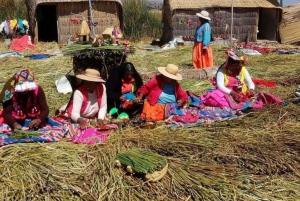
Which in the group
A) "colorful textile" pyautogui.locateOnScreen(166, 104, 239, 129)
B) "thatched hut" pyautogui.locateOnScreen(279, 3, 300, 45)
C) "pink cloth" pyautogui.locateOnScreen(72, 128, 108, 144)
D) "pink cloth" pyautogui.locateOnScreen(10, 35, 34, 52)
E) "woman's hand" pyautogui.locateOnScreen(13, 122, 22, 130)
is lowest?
"pink cloth" pyautogui.locateOnScreen(72, 128, 108, 144)

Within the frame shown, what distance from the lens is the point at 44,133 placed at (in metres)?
3.98

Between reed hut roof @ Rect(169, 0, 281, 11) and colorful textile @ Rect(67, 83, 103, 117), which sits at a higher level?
reed hut roof @ Rect(169, 0, 281, 11)

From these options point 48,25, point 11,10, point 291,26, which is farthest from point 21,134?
point 11,10

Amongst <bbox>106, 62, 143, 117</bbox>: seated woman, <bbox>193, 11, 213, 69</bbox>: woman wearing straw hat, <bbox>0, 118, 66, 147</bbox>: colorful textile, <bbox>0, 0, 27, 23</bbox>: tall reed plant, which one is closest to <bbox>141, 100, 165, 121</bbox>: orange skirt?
<bbox>106, 62, 143, 117</bbox>: seated woman

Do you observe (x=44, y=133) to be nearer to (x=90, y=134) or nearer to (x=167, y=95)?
(x=90, y=134)

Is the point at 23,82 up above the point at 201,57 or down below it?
above

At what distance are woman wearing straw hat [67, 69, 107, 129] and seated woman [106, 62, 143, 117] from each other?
0.38 m

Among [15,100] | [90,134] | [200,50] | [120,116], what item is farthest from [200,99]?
[200,50]

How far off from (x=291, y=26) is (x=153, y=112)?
12146 mm

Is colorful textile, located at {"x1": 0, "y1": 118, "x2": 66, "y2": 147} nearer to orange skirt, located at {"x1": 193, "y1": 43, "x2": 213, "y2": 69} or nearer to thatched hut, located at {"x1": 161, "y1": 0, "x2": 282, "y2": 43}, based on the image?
orange skirt, located at {"x1": 193, "y1": 43, "x2": 213, "y2": 69}

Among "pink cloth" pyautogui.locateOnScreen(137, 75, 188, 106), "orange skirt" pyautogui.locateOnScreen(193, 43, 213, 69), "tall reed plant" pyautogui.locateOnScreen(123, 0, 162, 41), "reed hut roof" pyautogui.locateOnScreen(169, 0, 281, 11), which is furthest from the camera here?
"tall reed plant" pyautogui.locateOnScreen(123, 0, 162, 41)

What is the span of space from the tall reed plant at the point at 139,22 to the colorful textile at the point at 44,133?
41.5 feet

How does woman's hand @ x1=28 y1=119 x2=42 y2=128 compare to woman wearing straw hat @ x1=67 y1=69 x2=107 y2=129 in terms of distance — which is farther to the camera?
woman wearing straw hat @ x1=67 y1=69 x2=107 y2=129

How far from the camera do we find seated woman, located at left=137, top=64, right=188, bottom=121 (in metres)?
4.71
